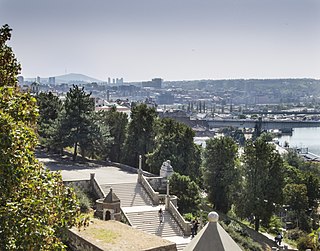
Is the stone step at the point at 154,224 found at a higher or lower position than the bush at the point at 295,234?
higher

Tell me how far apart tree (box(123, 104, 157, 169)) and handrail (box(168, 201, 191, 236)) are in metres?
11.1

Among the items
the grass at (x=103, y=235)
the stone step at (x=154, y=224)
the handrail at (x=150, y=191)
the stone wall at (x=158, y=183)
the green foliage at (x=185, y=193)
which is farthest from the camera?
the stone wall at (x=158, y=183)

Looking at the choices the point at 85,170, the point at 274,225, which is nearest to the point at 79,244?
the point at 85,170

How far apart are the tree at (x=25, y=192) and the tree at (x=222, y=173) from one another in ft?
69.9

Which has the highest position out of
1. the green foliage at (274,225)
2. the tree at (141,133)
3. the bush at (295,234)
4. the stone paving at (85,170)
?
the tree at (141,133)

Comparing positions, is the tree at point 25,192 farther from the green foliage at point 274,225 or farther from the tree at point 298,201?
the tree at point 298,201

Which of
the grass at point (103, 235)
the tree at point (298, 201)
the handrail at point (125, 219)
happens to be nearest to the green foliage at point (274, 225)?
the tree at point (298, 201)

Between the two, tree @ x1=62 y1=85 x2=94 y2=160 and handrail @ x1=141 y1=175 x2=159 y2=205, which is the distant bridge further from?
handrail @ x1=141 y1=175 x2=159 y2=205

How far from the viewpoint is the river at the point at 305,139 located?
144 m

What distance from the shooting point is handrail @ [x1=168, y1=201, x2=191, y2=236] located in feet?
67.3

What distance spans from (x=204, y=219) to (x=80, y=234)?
8.09 meters

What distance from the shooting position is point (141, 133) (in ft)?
108

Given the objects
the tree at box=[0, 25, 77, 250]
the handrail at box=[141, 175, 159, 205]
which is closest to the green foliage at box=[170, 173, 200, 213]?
the handrail at box=[141, 175, 159, 205]

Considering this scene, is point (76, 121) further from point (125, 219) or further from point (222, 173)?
point (125, 219)
